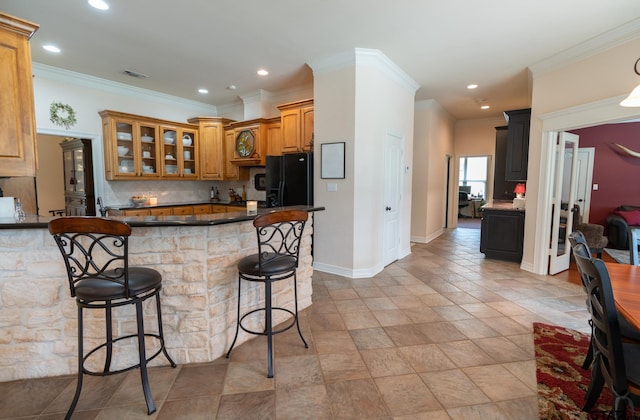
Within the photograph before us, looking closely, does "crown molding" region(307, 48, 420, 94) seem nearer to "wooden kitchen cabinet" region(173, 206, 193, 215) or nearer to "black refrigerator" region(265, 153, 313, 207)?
"black refrigerator" region(265, 153, 313, 207)

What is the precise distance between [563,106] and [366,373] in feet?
13.5

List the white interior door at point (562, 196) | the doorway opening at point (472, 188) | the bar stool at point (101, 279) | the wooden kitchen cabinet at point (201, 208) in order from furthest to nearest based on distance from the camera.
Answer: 1. the doorway opening at point (472, 188)
2. the wooden kitchen cabinet at point (201, 208)
3. the white interior door at point (562, 196)
4. the bar stool at point (101, 279)

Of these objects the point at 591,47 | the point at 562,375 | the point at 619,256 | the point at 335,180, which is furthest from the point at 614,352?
the point at 619,256

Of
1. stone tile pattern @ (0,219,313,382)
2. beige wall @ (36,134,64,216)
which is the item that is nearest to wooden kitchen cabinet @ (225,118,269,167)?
stone tile pattern @ (0,219,313,382)

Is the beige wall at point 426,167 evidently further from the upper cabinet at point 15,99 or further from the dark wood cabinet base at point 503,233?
the upper cabinet at point 15,99

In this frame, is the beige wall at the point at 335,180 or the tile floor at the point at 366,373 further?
the beige wall at the point at 335,180

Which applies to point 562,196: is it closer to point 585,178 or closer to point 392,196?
point 392,196

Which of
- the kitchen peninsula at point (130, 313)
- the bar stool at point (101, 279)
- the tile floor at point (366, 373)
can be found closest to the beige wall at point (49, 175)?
the kitchen peninsula at point (130, 313)

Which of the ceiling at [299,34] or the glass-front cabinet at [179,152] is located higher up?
the ceiling at [299,34]

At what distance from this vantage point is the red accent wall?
229 inches

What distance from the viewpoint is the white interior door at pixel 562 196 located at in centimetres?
411

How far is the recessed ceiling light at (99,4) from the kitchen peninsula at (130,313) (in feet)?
6.62

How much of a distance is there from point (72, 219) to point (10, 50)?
1.61 m

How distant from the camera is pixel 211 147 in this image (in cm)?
604
